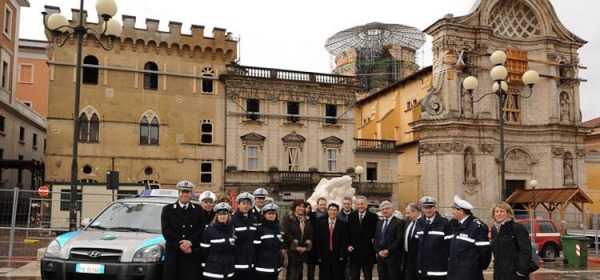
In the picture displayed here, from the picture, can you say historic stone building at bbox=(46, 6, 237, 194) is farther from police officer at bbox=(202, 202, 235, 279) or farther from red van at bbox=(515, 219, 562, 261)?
police officer at bbox=(202, 202, 235, 279)

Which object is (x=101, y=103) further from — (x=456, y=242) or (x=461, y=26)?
(x=456, y=242)

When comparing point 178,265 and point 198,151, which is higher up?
point 198,151

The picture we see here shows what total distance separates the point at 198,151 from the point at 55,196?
1652cm

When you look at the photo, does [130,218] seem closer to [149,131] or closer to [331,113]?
[149,131]

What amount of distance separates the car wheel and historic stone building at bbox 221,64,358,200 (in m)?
18.2

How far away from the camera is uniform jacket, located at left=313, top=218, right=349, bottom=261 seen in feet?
38.2

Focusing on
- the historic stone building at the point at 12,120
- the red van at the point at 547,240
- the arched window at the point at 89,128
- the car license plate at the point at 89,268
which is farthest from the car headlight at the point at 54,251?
the historic stone building at the point at 12,120

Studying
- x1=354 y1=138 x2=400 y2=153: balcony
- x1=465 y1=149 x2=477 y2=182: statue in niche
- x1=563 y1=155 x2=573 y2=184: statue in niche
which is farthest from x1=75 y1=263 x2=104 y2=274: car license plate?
x1=563 y1=155 x2=573 y2=184: statue in niche

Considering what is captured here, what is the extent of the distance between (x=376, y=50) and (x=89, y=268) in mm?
55499

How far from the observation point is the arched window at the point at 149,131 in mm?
37875

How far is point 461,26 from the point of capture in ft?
147

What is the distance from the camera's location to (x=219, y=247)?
30.2ft

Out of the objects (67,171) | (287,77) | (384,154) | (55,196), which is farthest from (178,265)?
(384,154)

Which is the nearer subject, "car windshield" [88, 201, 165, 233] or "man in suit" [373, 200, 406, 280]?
"car windshield" [88, 201, 165, 233]
